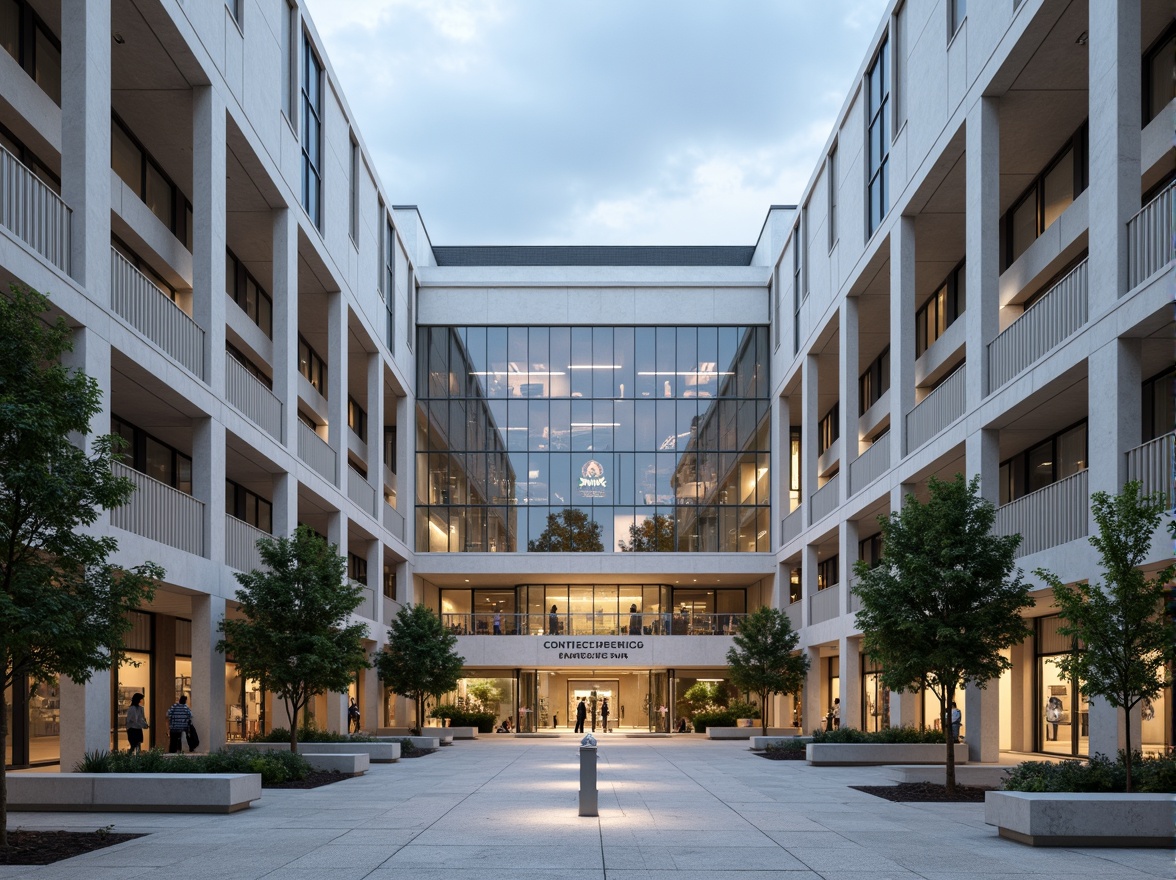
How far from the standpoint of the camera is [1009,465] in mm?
33188

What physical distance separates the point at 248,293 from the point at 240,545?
36.5ft

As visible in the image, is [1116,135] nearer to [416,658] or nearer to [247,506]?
[247,506]

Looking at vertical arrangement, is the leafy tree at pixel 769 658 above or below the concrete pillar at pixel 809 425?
below

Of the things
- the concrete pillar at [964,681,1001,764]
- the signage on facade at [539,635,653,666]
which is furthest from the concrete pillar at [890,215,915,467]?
the signage on facade at [539,635,653,666]

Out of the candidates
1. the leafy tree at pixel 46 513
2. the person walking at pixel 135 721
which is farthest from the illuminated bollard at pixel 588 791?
the person walking at pixel 135 721

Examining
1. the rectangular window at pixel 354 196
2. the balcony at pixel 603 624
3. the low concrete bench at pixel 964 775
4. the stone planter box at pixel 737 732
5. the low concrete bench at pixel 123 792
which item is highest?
the rectangular window at pixel 354 196

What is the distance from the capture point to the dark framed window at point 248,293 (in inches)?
1421

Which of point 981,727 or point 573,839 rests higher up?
point 573,839

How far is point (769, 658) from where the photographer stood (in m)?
44.3

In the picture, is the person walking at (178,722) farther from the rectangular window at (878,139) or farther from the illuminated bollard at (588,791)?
the rectangular window at (878,139)

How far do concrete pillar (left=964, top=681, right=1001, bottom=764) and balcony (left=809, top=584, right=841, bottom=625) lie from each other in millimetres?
13173

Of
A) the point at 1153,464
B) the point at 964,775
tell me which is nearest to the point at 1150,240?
the point at 1153,464

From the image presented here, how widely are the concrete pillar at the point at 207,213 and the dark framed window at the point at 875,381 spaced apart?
24.6 meters

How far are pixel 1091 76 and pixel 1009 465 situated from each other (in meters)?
14.5
